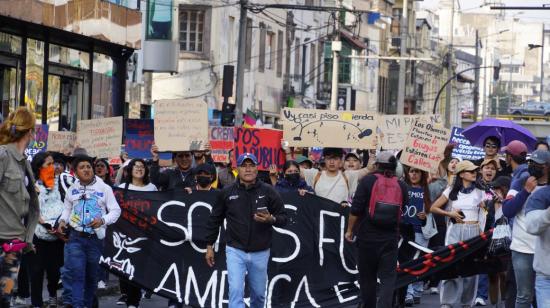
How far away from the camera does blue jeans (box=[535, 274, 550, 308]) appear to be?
10.8 metres

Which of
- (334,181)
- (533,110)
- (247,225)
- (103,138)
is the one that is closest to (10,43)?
(103,138)

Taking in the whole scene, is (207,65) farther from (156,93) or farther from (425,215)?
(425,215)

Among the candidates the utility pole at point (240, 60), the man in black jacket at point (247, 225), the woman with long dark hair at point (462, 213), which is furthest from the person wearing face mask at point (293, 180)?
the utility pole at point (240, 60)

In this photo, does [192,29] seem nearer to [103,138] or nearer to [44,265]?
[103,138]

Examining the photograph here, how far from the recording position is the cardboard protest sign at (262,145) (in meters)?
17.0

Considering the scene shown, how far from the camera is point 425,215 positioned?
51.1ft

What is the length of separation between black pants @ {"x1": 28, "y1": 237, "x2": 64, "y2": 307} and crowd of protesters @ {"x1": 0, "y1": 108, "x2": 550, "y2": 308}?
1 cm

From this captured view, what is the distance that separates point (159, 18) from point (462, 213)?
24.5 m

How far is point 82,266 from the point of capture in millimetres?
12789

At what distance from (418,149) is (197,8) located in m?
26.7

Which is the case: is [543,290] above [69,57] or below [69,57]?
below

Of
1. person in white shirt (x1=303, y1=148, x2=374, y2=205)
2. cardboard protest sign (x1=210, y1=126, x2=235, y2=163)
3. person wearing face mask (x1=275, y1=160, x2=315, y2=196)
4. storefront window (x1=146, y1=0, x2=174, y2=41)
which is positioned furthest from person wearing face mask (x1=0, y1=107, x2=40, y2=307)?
storefront window (x1=146, y1=0, x2=174, y2=41)

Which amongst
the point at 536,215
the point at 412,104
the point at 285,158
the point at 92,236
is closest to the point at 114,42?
the point at 285,158

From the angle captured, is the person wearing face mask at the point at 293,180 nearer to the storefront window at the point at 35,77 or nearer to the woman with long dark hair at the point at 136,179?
the woman with long dark hair at the point at 136,179
